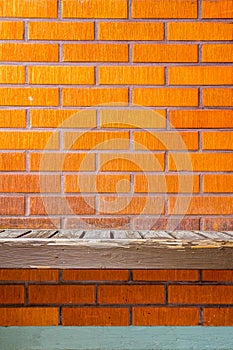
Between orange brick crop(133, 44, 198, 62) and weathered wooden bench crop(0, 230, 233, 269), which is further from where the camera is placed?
orange brick crop(133, 44, 198, 62)

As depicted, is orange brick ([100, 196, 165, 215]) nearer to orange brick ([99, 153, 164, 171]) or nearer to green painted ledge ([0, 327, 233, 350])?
orange brick ([99, 153, 164, 171])

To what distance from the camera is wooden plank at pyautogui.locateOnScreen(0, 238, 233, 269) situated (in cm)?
104

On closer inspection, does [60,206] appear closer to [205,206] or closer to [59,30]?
[205,206]

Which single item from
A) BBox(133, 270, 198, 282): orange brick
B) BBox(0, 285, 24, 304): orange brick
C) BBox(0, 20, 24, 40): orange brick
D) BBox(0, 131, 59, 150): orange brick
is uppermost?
BBox(0, 20, 24, 40): orange brick

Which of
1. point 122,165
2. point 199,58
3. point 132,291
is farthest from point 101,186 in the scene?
point 199,58

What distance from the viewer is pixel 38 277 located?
158cm

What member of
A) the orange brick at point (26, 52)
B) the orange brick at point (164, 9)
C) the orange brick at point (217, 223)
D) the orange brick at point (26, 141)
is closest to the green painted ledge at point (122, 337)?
the orange brick at point (217, 223)

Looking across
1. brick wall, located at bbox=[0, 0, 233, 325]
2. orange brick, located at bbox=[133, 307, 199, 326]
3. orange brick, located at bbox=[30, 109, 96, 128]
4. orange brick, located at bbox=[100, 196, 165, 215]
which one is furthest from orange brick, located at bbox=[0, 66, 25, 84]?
orange brick, located at bbox=[133, 307, 199, 326]

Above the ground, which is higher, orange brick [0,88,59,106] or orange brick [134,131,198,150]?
orange brick [0,88,59,106]

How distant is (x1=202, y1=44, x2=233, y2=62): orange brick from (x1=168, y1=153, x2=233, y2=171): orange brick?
12.4 inches

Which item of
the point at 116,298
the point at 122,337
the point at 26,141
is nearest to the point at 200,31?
the point at 26,141

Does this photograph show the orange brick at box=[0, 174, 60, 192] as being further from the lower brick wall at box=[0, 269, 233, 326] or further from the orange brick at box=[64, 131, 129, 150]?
the lower brick wall at box=[0, 269, 233, 326]

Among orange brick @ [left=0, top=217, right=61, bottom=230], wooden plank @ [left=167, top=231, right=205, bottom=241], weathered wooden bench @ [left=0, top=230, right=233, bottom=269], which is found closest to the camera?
weathered wooden bench @ [left=0, top=230, right=233, bottom=269]

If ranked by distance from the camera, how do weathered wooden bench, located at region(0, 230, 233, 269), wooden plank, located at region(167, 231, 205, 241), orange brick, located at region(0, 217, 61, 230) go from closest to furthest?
weathered wooden bench, located at region(0, 230, 233, 269) → wooden plank, located at region(167, 231, 205, 241) → orange brick, located at region(0, 217, 61, 230)
